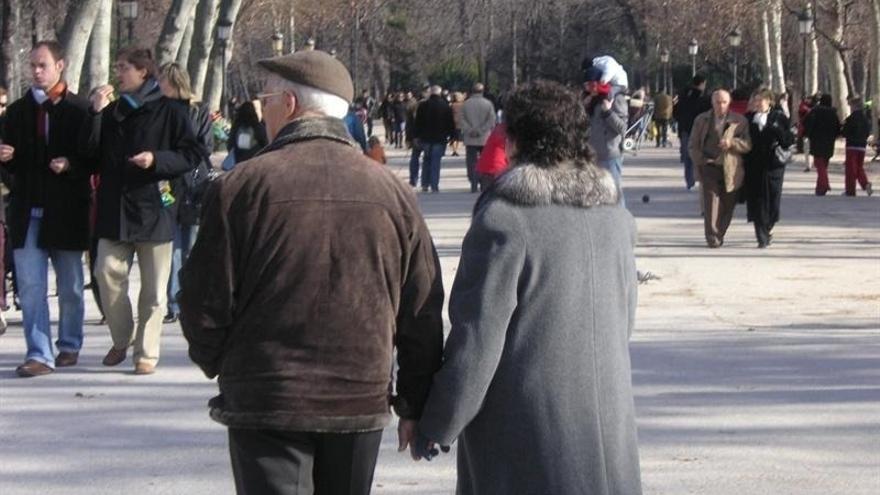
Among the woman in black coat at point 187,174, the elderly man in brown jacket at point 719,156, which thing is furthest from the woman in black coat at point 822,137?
the woman in black coat at point 187,174

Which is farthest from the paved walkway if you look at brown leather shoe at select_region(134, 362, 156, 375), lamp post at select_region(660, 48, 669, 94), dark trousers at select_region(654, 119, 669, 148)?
lamp post at select_region(660, 48, 669, 94)

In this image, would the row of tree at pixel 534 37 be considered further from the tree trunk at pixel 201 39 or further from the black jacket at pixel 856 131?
the black jacket at pixel 856 131

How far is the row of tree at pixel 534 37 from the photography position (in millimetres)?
51438

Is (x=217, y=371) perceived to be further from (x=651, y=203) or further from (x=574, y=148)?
(x=651, y=203)

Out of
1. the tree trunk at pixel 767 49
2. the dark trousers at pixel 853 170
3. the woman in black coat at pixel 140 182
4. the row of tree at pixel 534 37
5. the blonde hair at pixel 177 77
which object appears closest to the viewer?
the woman in black coat at pixel 140 182

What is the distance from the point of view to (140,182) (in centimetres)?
1048

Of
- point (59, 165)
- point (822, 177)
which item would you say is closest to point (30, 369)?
point (59, 165)

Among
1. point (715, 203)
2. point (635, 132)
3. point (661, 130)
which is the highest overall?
point (635, 132)

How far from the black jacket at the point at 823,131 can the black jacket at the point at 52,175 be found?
68.7 ft

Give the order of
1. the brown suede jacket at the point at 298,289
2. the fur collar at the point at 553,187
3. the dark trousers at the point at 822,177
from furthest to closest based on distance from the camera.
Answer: the dark trousers at the point at 822,177
the fur collar at the point at 553,187
the brown suede jacket at the point at 298,289

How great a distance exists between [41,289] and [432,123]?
771 inches

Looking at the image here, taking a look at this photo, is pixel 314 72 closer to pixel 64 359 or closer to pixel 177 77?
pixel 177 77

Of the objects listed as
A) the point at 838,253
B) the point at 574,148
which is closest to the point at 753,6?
the point at 838,253

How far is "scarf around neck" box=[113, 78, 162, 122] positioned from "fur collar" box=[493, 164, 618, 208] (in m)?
5.89
